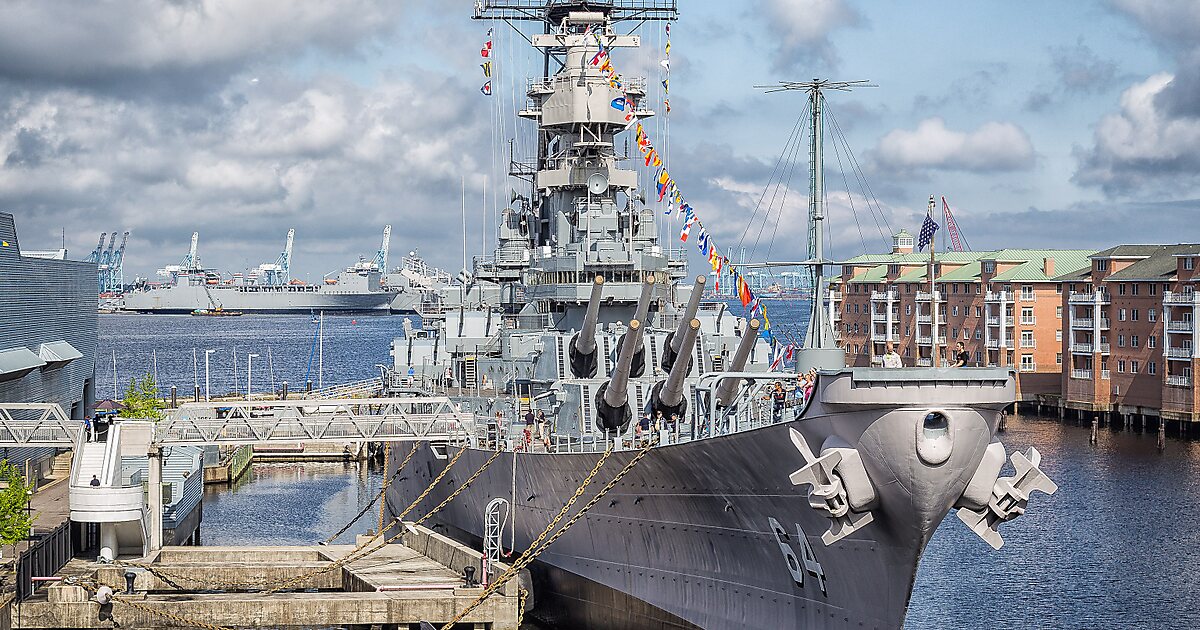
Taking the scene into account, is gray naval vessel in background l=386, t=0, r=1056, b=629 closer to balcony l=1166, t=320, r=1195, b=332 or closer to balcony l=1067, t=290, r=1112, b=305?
balcony l=1166, t=320, r=1195, b=332

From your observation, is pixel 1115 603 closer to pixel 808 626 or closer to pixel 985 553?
pixel 985 553

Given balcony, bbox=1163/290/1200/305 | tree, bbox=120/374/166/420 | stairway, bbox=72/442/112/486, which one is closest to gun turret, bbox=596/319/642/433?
stairway, bbox=72/442/112/486

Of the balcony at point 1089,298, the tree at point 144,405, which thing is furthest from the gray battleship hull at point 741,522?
the balcony at point 1089,298

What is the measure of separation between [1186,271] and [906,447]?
46535 millimetres

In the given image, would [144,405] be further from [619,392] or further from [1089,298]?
[1089,298]

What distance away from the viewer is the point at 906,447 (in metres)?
15.5

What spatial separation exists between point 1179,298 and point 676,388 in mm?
40757

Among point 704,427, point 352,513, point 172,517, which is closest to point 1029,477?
point 704,427

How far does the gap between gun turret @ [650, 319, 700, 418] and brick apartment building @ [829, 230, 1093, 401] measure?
137 feet

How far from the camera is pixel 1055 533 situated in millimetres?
34219

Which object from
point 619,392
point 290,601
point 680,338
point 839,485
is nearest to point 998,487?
point 839,485

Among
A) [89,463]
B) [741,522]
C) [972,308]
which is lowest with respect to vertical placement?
[741,522]

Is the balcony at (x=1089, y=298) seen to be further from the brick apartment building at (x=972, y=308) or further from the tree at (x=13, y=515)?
the tree at (x=13, y=515)

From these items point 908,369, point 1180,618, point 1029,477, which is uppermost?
point 908,369
